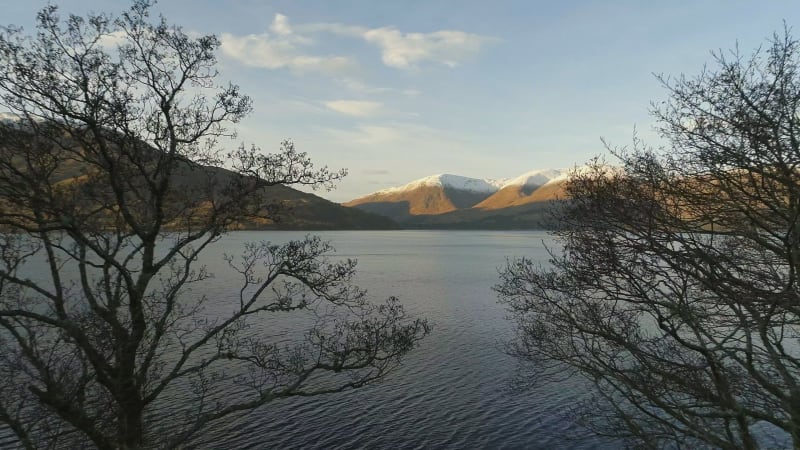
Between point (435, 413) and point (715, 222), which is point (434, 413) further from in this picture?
Answer: point (715, 222)

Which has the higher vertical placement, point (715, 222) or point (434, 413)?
point (715, 222)

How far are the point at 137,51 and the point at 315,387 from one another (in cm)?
2737

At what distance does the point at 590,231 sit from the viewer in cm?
1717

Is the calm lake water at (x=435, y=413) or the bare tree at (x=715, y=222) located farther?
the calm lake water at (x=435, y=413)

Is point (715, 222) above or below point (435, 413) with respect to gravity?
above

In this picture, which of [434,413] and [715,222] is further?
[434,413]

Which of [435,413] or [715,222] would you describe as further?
Answer: [435,413]

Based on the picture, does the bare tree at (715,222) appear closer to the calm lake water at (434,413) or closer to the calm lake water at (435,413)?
the calm lake water at (434,413)

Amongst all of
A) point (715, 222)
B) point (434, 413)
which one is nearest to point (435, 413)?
point (434, 413)

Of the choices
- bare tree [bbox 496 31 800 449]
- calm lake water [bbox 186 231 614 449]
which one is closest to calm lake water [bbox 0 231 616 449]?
calm lake water [bbox 186 231 614 449]

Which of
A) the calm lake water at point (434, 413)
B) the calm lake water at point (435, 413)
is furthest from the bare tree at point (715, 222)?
the calm lake water at point (435, 413)

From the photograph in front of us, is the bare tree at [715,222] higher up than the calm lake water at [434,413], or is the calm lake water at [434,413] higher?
the bare tree at [715,222]

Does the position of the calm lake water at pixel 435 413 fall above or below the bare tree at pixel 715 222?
below

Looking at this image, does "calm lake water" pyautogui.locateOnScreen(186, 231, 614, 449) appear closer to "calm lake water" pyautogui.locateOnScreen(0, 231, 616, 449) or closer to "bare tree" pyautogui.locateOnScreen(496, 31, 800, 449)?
"calm lake water" pyautogui.locateOnScreen(0, 231, 616, 449)
